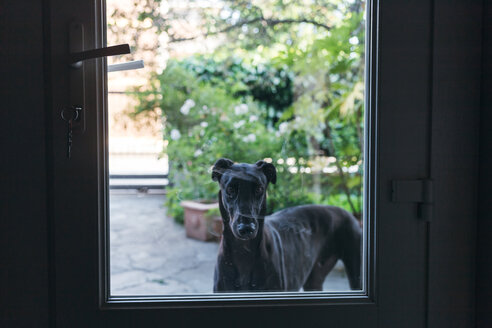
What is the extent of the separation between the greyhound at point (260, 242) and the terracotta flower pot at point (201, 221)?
0.05 metres

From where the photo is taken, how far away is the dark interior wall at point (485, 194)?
0.74 metres

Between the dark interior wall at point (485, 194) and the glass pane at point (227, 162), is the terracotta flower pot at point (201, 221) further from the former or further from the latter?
the dark interior wall at point (485, 194)

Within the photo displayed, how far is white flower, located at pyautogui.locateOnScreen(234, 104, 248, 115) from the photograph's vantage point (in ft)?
5.63

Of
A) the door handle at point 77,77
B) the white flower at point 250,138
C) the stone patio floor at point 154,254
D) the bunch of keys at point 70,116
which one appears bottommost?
the stone patio floor at point 154,254

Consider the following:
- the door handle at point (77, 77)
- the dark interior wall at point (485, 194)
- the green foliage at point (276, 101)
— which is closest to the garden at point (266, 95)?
the green foliage at point (276, 101)

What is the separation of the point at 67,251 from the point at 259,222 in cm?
39

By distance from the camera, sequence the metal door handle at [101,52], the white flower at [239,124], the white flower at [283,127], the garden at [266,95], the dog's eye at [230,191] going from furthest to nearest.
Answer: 1. the white flower at [283,127]
2. the white flower at [239,124]
3. the garden at [266,95]
4. the dog's eye at [230,191]
5. the metal door handle at [101,52]

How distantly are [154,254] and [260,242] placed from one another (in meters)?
0.51

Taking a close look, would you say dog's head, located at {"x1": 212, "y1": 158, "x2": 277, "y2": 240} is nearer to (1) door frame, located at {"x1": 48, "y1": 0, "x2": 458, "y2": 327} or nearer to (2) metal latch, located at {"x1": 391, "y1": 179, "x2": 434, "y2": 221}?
(1) door frame, located at {"x1": 48, "y1": 0, "x2": 458, "y2": 327}

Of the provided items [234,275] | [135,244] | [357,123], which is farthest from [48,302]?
[357,123]

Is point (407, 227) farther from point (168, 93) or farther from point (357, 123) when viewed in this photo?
point (168, 93)

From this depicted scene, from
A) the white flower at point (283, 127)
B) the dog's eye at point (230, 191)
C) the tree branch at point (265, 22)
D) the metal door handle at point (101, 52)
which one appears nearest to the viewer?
the metal door handle at point (101, 52)

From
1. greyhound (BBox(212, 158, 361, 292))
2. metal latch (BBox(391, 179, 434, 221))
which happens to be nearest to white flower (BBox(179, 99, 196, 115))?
greyhound (BBox(212, 158, 361, 292))

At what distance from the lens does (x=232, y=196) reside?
854mm
